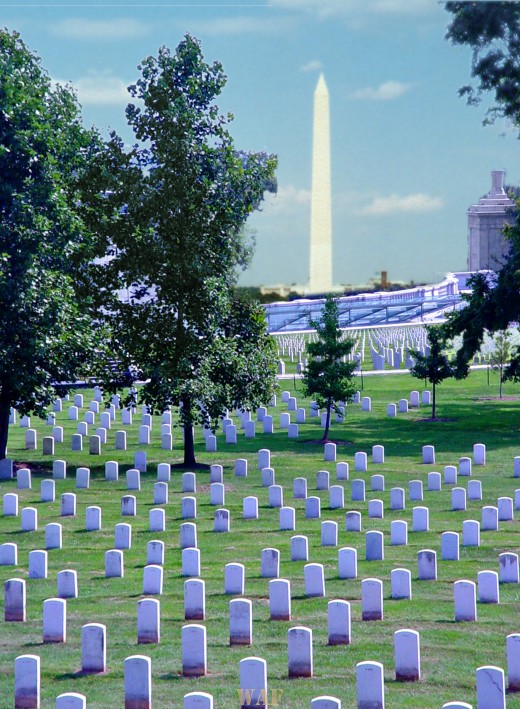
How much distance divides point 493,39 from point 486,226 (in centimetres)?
5258

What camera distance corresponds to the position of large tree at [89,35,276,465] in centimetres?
2742

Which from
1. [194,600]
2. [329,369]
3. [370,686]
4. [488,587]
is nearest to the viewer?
[370,686]

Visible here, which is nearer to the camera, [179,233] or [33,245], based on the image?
[33,245]

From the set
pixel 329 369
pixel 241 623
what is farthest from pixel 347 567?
pixel 329 369

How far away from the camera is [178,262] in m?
27.5

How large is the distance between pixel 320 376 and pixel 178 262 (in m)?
6.15

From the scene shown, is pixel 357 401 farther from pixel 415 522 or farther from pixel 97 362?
pixel 415 522

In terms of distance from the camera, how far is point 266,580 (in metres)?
16.7

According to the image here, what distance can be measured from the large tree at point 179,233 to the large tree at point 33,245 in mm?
1367

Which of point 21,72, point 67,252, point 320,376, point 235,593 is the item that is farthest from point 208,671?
point 320,376

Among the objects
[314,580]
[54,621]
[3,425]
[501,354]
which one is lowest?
[54,621]

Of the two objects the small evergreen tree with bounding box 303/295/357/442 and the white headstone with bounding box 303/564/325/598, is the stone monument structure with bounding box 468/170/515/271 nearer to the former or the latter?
the small evergreen tree with bounding box 303/295/357/442

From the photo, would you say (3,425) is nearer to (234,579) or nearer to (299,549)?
(299,549)

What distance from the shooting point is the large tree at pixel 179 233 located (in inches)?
1080
